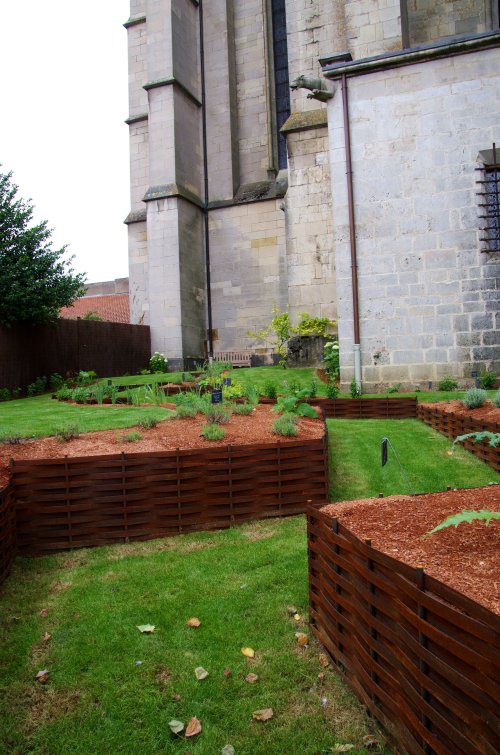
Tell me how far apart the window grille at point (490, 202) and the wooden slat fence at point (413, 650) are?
957 centimetres

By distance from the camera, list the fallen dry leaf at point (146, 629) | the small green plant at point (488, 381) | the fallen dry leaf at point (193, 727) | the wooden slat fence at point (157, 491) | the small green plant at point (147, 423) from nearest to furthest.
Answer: the fallen dry leaf at point (193, 727) < the fallen dry leaf at point (146, 629) < the wooden slat fence at point (157, 491) < the small green plant at point (147, 423) < the small green plant at point (488, 381)

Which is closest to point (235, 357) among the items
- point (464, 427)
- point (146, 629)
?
point (464, 427)

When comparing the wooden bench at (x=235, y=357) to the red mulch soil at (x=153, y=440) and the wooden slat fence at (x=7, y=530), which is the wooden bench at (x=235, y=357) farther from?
the wooden slat fence at (x=7, y=530)

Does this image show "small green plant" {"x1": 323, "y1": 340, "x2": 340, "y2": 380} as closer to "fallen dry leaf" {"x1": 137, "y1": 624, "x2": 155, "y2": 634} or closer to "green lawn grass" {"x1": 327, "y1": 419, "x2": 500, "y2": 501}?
"green lawn grass" {"x1": 327, "y1": 419, "x2": 500, "y2": 501}

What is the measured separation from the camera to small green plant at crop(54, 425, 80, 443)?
6348 mm

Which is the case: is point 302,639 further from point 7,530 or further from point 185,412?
point 185,412

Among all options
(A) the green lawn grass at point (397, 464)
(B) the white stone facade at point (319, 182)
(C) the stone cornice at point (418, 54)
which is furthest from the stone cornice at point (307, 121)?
(A) the green lawn grass at point (397, 464)

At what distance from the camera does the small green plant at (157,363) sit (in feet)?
63.1

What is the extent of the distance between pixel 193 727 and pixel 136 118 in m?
23.0

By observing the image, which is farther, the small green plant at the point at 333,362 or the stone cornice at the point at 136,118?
the stone cornice at the point at 136,118

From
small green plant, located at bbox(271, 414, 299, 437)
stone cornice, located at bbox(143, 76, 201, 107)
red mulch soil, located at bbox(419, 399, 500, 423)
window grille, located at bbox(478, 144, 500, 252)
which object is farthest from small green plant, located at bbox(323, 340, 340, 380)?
stone cornice, located at bbox(143, 76, 201, 107)

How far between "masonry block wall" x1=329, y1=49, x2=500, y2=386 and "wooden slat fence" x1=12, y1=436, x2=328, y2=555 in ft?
21.2

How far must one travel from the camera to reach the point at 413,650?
221 centimetres

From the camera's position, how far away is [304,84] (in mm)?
12211
